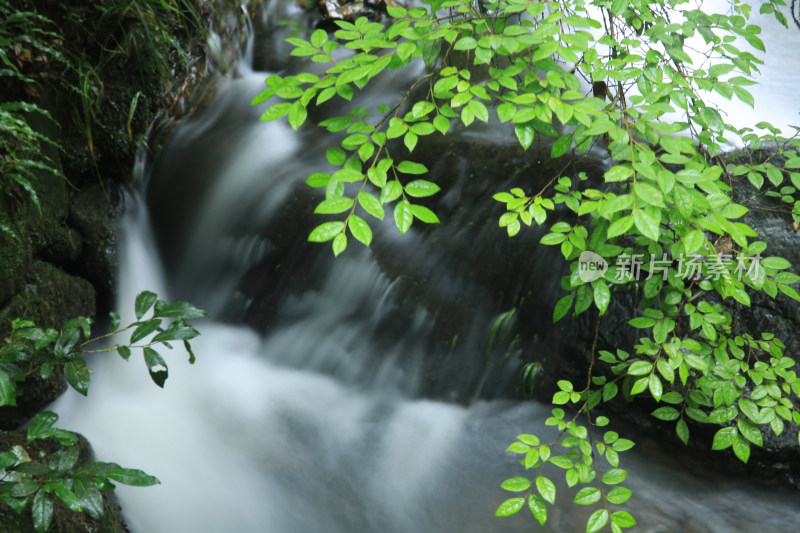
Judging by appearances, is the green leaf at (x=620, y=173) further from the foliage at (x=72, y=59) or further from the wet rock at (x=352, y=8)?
the wet rock at (x=352, y=8)

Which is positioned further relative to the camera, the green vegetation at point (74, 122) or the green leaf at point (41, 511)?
the green vegetation at point (74, 122)

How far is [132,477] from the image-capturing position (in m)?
1.49

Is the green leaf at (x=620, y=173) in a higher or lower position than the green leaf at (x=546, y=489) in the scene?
higher

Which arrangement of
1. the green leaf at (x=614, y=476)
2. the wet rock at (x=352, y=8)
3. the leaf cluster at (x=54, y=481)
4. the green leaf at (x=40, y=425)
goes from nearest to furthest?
the leaf cluster at (x=54, y=481)
the green leaf at (x=40, y=425)
the green leaf at (x=614, y=476)
the wet rock at (x=352, y=8)

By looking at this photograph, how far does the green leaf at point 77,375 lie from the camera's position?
1.70 meters

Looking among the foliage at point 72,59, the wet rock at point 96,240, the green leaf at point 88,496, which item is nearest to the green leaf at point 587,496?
the green leaf at point 88,496

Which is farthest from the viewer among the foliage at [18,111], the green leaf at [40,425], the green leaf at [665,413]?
the foliage at [18,111]

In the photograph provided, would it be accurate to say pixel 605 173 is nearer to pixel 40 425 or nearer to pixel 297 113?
pixel 297 113

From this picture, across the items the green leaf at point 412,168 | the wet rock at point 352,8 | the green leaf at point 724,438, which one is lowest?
the green leaf at point 724,438

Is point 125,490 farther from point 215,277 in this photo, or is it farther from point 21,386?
point 215,277

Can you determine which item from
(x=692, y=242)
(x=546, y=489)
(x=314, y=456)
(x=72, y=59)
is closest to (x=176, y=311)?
(x=314, y=456)

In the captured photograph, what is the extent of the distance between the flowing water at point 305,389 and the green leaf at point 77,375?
799 mm

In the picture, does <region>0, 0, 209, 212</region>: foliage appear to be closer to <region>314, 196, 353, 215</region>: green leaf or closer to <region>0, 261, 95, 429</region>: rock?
<region>0, 261, 95, 429</region>: rock

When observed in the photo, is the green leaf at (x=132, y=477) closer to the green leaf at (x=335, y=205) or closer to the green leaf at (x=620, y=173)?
the green leaf at (x=335, y=205)
